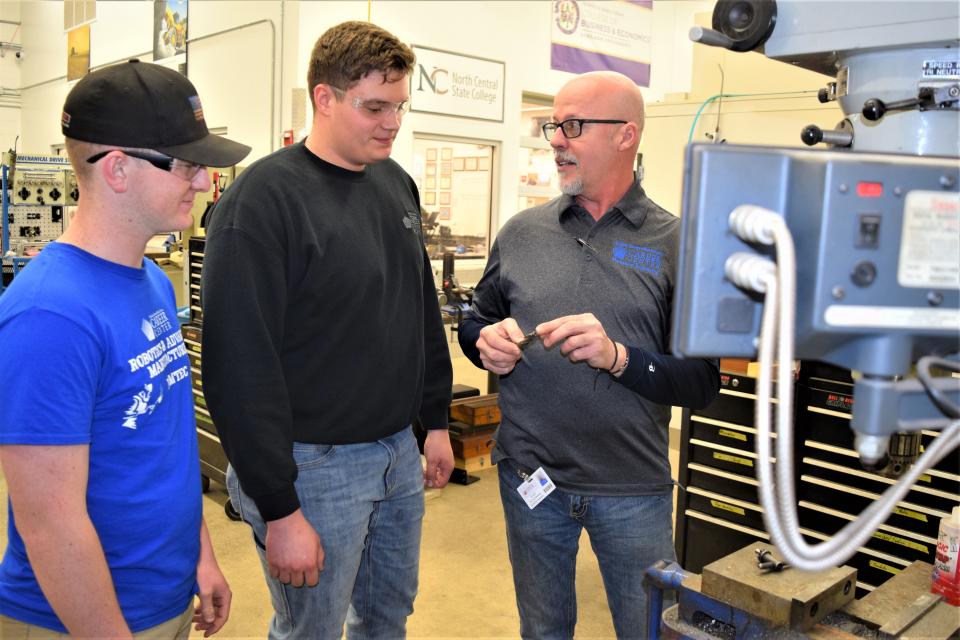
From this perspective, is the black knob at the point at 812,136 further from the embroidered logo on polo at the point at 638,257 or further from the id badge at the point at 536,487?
the id badge at the point at 536,487

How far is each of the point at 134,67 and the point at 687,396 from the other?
119cm

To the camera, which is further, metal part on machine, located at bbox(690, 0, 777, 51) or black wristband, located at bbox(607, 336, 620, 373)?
black wristband, located at bbox(607, 336, 620, 373)

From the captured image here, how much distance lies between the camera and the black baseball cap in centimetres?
111

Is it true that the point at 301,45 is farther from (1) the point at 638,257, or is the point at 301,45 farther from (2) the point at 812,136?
(2) the point at 812,136

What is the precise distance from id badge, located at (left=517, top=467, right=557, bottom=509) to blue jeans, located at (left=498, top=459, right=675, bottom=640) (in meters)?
0.02

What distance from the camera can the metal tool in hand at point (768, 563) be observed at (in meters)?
1.14

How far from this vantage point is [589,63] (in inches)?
226

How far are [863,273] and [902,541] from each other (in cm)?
203

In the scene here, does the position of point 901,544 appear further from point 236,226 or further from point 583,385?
point 236,226

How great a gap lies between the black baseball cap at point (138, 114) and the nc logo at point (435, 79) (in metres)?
4.65

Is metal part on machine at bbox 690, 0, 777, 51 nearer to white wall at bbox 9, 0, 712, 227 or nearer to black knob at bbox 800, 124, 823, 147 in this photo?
black knob at bbox 800, 124, 823, 147

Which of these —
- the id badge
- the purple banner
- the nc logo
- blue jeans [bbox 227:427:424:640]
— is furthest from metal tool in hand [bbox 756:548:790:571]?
the nc logo

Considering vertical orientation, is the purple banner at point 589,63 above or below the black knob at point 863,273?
above

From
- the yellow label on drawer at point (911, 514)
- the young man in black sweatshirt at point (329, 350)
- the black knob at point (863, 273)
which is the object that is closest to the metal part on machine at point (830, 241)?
the black knob at point (863, 273)
